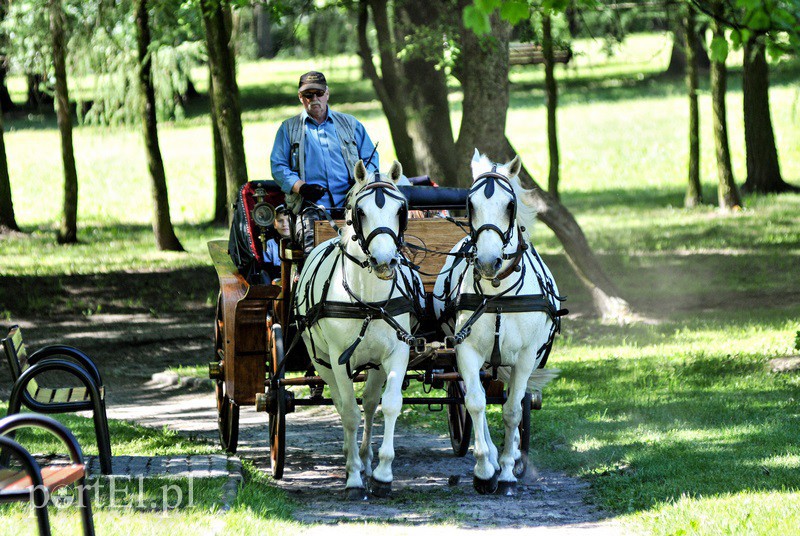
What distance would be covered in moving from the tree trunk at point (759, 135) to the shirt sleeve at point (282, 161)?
55.3ft

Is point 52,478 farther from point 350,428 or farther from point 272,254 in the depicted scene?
point 272,254

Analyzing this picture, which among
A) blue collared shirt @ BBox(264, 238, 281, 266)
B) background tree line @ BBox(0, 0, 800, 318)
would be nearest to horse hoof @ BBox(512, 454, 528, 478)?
blue collared shirt @ BBox(264, 238, 281, 266)

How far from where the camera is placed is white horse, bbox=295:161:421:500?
725 cm

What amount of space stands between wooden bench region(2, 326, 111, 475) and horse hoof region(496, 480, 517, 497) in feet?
8.63

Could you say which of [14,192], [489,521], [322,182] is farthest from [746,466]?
[14,192]

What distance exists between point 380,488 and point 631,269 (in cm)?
1268

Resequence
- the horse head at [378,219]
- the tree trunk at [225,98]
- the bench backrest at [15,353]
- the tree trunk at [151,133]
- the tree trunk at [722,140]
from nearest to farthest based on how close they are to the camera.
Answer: the horse head at [378,219], the bench backrest at [15,353], the tree trunk at [225,98], the tree trunk at [151,133], the tree trunk at [722,140]

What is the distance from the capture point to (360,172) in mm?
7477

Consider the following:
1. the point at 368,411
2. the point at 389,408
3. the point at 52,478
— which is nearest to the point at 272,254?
the point at 368,411

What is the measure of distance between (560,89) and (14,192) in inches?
893

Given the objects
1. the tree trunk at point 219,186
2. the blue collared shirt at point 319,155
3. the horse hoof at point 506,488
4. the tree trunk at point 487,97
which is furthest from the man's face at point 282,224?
the tree trunk at point 219,186

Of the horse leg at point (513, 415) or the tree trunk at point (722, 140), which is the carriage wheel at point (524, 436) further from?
the tree trunk at point (722, 140)

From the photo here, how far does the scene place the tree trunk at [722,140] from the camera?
2195cm

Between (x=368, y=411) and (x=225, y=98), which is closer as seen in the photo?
(x=368, y=411)
